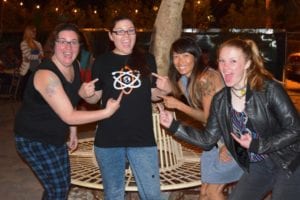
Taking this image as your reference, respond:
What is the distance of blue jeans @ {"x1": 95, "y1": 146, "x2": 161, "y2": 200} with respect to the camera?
12.2ft

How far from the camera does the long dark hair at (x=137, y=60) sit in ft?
12.1

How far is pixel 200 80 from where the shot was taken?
3.94 meters

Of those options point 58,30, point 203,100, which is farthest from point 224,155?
point 58,30

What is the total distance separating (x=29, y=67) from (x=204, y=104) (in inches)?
288

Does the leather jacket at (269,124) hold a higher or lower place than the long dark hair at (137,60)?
lower

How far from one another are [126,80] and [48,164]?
0.86 meters

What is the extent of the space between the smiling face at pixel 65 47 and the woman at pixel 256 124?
1.11 m

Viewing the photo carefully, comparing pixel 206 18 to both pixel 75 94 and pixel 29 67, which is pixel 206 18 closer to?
pixel 29 67

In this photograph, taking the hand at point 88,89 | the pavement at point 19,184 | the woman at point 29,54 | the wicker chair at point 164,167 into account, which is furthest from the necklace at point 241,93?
the woman at point 29,54

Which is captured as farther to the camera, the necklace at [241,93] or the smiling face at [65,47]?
the smiling face at [65,47]

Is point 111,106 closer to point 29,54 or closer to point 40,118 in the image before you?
point 40,118

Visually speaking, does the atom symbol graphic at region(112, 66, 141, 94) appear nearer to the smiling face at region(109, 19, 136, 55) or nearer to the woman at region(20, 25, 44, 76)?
the smiling face at region(109, 19, 136, 55)

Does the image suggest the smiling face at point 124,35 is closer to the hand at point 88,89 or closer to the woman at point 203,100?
the hand at point 88,89

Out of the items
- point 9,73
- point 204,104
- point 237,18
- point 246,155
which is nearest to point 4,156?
point 204,104
